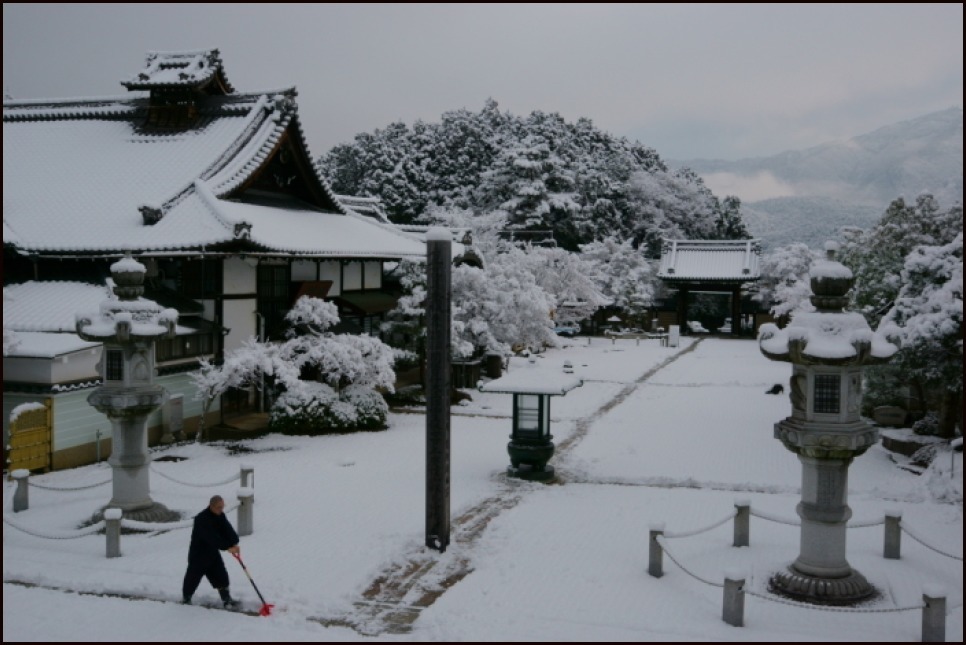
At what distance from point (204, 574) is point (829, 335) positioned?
8.03m

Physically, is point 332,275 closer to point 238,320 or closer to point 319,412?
point 238,320

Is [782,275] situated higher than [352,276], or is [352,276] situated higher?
[782,275]

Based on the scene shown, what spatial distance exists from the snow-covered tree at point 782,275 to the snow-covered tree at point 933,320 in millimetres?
29094

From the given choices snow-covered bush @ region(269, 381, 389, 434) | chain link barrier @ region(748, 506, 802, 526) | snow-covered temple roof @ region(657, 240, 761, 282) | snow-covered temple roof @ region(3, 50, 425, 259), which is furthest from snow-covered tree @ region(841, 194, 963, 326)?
snow-covered temple roof @ region(657, 240, 761, 282)

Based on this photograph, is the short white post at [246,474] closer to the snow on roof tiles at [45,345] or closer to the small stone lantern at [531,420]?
the small stone lantern at [531,420]

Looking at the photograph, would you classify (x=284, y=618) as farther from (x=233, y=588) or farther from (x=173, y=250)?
(x=173, y=250)

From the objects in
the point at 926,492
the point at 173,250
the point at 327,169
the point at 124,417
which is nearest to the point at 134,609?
the point at 124,417

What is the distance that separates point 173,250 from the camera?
1859 centimetres

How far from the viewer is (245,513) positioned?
1189 cm

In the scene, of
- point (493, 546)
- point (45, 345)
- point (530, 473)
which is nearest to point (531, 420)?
point (530, 473)

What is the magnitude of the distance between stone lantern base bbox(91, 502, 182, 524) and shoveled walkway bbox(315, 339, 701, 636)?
13.7 feet

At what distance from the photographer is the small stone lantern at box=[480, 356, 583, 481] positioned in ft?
50.5

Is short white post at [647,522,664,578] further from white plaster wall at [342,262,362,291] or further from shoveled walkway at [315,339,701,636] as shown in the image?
white plaster wall at [342,262,362,291]

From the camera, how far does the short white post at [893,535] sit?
10.9 metres
